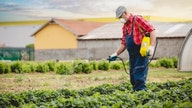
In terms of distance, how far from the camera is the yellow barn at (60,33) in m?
13.2

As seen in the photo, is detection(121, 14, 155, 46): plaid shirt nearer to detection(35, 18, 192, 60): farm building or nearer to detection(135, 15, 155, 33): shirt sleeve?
detection(135, 15, 155, 33): shirt sleeve

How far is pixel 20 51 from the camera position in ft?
44.9

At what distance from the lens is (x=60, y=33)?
546 inches

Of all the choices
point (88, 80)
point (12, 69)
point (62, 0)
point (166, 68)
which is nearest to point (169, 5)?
point (62, 0)

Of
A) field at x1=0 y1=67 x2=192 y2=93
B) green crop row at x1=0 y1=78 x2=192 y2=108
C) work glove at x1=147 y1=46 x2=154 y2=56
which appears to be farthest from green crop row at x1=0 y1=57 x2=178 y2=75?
work glove at x1=147 y1=46 x2=154 y2=56

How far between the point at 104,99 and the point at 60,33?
9.60 metres

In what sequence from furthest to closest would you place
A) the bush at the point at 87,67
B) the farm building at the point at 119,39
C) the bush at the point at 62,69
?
1. the farm building at the point at 119,39
2. the bush at the point at 87,67
3. the bush at the point at 62,69

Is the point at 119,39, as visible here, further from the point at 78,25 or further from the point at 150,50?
the point at 150,50

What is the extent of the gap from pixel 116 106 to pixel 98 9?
302cm

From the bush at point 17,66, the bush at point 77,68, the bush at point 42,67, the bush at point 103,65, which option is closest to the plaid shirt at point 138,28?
the bush at point 77,68

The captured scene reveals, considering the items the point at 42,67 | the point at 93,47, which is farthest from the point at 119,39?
the point at 42,67

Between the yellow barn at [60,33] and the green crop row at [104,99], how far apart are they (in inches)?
292

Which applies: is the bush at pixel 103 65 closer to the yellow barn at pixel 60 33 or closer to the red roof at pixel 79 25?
the yellow barn at pixel 60 33

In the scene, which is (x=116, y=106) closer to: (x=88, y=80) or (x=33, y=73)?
(x=88, y=80)
